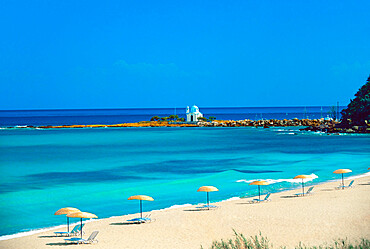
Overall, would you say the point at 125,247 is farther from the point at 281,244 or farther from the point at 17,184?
the point at 17,184

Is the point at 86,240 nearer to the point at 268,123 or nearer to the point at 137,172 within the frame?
the point at 137,172

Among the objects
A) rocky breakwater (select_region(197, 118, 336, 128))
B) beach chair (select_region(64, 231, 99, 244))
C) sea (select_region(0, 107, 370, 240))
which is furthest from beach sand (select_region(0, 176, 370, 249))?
rocky breakwater (select_region(197, 118, 336, 128))

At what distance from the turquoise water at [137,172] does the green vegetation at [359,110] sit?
900 inches

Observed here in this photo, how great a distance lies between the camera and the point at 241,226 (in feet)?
60.1

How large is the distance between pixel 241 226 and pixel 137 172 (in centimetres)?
2029

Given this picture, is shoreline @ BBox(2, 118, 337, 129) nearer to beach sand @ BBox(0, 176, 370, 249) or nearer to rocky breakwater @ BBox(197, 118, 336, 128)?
rocky breakwater @ BBox(197, 118, 336, 128)

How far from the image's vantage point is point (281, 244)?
15555 mm

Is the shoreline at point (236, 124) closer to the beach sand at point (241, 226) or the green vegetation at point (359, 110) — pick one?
the green vegetation at point (359, 110)

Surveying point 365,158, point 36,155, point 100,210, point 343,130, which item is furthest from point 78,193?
point 343,130

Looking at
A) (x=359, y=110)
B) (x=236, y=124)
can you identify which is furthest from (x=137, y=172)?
(x=236, y=124)

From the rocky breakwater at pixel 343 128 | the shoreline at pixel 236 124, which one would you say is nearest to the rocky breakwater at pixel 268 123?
the shoreline at pixel 236 124

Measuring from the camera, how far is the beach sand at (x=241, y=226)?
53.7 ft

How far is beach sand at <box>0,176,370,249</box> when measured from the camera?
16359mm

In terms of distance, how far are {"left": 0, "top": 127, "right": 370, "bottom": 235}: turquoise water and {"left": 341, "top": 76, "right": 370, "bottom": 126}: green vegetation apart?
900 inches
